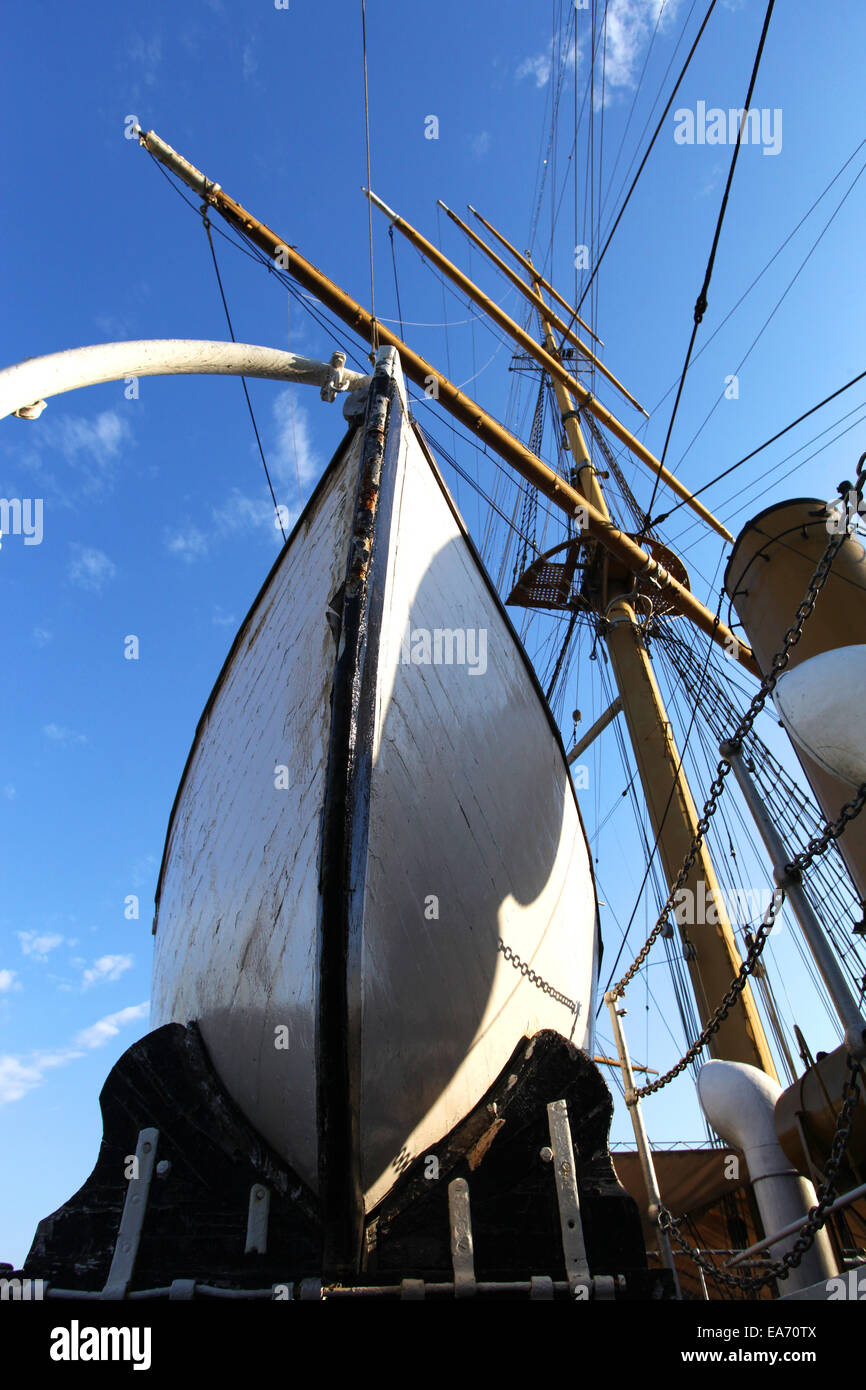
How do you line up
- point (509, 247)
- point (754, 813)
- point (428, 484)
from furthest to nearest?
point (509, 247) < point (428, 484) < point (754, 813)

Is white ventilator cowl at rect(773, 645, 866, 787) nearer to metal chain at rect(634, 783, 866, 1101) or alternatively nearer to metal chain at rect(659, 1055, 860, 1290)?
metal chain at rect(634, 783, 866, 1101)

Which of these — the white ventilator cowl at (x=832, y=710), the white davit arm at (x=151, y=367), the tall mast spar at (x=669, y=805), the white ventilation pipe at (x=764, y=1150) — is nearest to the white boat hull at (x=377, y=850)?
the white davit arm at (x=151, y=367)

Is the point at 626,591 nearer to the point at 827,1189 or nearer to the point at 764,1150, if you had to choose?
the point at 764,1150

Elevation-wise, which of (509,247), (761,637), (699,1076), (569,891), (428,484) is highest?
(509,247)

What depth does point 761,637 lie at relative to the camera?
18.8 feet

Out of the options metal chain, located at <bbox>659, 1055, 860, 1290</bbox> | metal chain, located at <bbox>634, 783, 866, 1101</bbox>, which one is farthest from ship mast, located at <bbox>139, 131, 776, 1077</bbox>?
metal chain, located at <bbox>659, 1055, 860, 1290</bbox>

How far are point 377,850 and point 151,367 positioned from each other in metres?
2.17

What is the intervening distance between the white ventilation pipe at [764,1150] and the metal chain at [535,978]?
82 cm

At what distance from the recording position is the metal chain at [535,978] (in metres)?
3.17

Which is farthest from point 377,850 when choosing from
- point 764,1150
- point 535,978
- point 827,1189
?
point 764,1150

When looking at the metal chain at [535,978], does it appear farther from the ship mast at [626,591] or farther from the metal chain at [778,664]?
the ship mast at [626,591]
